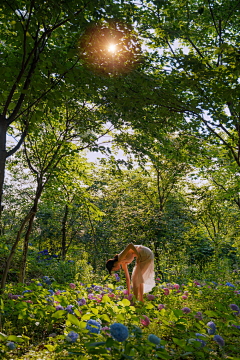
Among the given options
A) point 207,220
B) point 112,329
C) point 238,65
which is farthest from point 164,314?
point 207,220

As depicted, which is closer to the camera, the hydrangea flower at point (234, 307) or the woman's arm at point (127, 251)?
the hydrangea flower at point (234, 307)

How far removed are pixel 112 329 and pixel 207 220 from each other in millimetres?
9887

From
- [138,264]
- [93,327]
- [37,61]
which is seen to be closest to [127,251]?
[138,264]

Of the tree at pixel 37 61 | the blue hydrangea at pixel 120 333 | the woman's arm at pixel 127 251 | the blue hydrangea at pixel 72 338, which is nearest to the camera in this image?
the blue hydrangea at pixel 120 333

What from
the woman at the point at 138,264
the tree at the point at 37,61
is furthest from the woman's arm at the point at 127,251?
the tree at the point at 37,61

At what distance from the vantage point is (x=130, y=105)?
3316mm

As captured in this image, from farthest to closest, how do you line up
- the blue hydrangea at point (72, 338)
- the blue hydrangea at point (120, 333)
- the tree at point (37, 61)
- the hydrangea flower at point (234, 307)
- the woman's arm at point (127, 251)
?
1. the woman's arm at point (127, 251)
2. the hydrangea flower at point (234, 307)
3. the tree at point (37, 61)
4. the blue hydrangea at point (72, 338)
5. the blue hydrangea at point (120, 333)

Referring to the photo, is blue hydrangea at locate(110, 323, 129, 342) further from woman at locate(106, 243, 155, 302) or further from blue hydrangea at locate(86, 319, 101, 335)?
woman at locate(106, 243, 155, 302)

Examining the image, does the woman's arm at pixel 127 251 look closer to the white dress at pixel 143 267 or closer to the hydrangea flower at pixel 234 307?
the white dress at pixel 143 267

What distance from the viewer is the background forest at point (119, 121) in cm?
240

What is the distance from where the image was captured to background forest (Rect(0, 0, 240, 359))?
94.6 inches

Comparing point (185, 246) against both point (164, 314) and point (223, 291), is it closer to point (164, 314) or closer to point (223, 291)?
point (223, 291)

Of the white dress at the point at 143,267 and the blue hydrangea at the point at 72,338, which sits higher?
the white dress at the point at 143,267

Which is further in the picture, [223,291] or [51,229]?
[51,229]
